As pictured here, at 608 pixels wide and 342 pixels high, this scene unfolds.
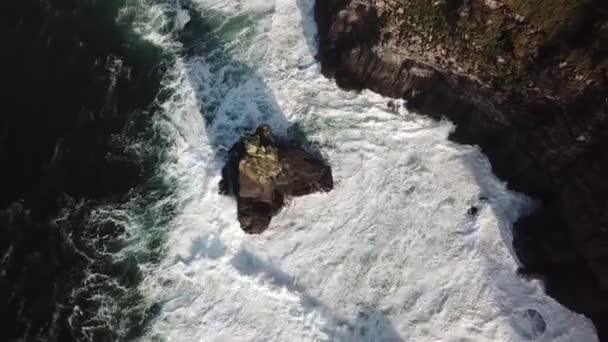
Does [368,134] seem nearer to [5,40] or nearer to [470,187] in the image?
[470,187]

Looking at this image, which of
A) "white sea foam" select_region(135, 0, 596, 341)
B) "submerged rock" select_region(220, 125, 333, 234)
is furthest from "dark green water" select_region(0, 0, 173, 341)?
"submerged rock" select_region(220, 125, 333, 234)

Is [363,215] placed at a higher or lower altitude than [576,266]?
lower

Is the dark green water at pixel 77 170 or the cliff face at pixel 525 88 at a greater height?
the cliff face at pixel 525 88

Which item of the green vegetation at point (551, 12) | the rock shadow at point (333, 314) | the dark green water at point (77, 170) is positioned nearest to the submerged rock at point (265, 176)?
the rock shadow at point (333, 314)

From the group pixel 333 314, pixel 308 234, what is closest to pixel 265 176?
pixel 308 234

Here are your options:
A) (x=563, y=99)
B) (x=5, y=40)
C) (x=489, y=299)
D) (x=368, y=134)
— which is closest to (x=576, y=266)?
(x=489, y=299)

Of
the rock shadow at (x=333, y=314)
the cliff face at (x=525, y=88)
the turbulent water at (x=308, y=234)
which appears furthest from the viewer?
the turbulent water at (x=308, y=234)

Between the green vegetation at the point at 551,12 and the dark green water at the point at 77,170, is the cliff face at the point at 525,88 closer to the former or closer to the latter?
the green vegetation at the point at 551,12
